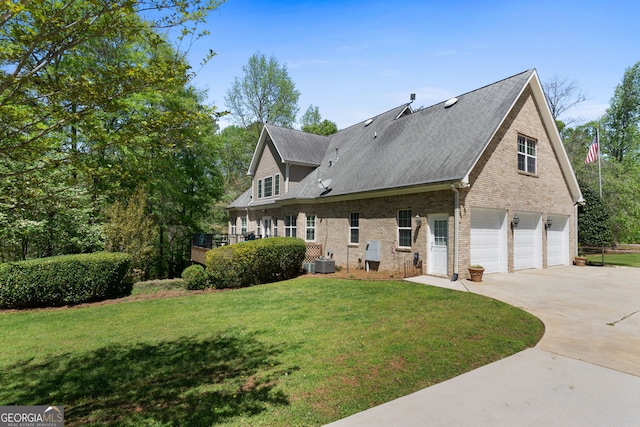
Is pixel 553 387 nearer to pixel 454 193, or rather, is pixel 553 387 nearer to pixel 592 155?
pixel 454 193

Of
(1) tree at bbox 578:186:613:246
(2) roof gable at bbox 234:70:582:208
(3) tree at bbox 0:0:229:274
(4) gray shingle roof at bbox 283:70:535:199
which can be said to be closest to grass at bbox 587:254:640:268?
(1) tree at bbox 578:186:613:246

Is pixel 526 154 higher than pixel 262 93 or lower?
lower

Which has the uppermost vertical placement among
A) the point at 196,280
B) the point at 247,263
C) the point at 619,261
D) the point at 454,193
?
the point at 454,193

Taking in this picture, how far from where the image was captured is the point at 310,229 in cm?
1809

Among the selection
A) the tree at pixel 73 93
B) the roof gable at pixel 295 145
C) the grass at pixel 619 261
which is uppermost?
the roof gable at pixel 295 145

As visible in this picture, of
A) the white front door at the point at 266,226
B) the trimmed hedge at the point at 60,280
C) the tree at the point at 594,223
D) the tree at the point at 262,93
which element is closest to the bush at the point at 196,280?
the trimmed hedge at the point at 60,280

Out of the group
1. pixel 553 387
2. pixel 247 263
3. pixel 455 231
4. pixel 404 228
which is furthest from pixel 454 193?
pixel 247 263

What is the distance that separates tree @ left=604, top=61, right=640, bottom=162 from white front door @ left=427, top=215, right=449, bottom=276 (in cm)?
3419

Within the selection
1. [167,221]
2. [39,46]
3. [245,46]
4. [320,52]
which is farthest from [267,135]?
[39,46]

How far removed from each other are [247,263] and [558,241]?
15193 millimetres

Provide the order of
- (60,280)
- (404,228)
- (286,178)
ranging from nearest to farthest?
1. (60,280)
2. (404,228)
3. (286,178)

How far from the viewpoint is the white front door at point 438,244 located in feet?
38.4

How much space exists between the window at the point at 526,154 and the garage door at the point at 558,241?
116 inches

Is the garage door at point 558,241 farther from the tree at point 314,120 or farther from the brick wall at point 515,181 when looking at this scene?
the tree at point 314,120
